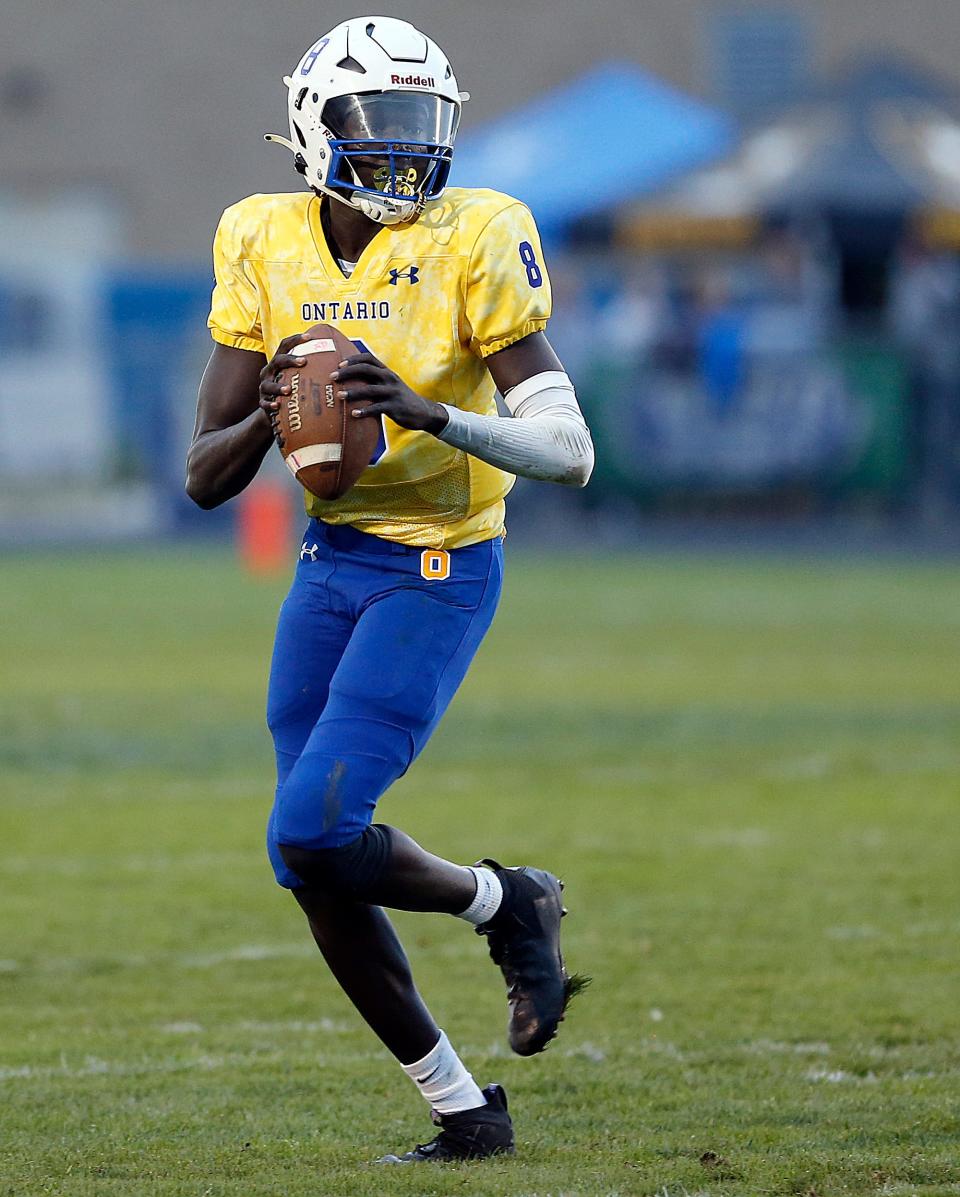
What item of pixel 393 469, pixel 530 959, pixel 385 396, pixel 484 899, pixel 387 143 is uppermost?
pixel 387 143

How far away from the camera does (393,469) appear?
3.95 meters

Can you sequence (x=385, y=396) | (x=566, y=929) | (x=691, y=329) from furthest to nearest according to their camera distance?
1. (x=691, y=329)
2. (x=566, y=929)
3. (x=385, y=396)

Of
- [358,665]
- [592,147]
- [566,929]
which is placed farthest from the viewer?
[592,147]

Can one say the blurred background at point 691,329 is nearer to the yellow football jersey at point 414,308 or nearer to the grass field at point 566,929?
the grass field at point 566,929

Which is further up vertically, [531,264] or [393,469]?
[531,264]

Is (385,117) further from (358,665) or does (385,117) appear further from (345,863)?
(345,863)

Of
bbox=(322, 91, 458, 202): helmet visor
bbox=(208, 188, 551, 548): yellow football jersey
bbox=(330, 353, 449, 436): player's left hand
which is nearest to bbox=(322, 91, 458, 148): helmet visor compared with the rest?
bbox=(322, 91, 458, 202): helmet visor

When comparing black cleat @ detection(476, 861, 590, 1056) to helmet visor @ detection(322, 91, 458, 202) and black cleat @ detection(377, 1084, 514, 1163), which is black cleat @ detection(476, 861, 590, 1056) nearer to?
black cleat @ detection(377, 1084, 514, 1163)

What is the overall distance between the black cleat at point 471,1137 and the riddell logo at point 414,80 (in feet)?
5.95

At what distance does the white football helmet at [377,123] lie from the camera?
3922 millimetres

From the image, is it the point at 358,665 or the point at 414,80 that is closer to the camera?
the point at 358,665

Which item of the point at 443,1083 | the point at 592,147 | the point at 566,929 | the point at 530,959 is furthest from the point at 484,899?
the point at 592,147

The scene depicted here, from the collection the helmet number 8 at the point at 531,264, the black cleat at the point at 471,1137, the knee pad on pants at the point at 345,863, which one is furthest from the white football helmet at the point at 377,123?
the black cleat at the point at 471,1137

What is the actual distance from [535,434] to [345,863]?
80cm
